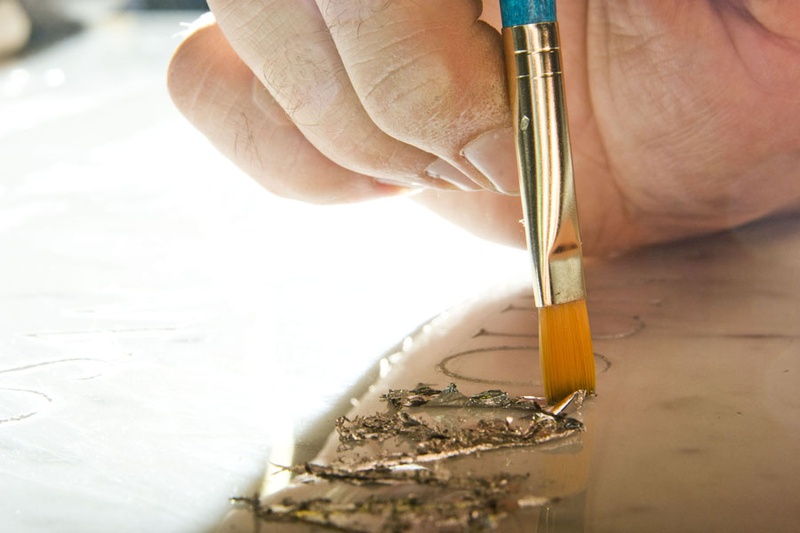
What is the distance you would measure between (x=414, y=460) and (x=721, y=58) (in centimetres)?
33

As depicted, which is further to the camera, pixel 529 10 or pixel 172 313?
pixel 172 313

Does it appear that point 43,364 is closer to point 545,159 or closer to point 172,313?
point 172,313

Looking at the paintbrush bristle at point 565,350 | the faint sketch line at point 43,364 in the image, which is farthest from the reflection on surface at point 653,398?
the faint sketch line at point 43,364

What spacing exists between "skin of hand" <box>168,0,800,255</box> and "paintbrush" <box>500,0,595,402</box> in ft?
0.12

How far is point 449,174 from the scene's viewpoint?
20.3 inches

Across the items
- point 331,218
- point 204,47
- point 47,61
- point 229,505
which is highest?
point 47,61

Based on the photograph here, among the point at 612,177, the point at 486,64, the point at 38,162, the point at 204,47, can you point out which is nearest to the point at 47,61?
the point at 38,162

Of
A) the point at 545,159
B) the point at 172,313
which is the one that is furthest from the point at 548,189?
the point at 172,313

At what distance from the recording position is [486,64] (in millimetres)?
436

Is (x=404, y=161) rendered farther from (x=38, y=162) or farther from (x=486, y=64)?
(x=38, y=162)

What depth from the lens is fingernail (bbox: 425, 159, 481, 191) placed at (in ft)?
1.68

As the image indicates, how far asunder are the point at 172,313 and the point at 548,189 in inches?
11.0

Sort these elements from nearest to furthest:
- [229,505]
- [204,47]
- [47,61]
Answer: [229,505], [204,47], [47,61]

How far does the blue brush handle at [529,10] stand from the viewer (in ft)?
1.30
